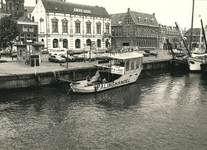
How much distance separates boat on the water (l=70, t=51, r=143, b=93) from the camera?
1025 inches

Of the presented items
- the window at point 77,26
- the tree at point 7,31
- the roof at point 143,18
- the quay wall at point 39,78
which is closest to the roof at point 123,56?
the quay wall at point 39,78

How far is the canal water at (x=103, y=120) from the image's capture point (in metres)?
14.1

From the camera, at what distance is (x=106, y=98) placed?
2433 cm

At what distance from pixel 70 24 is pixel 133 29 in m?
28.3

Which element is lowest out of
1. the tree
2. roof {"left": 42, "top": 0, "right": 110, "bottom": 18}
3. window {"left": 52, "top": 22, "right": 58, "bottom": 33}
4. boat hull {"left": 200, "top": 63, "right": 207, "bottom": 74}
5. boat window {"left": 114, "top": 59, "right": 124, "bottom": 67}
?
boat hull {"left": 200, "top": 63, "right": 207, "bottom": 74}

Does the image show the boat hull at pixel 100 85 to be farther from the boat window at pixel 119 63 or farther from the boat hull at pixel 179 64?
the boat hull at pixel 179 64

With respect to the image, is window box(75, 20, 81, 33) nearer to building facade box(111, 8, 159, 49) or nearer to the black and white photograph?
the black and white photograph

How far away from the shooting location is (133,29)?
3204 inches

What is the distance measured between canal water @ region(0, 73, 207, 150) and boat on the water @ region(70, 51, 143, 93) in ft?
3.29

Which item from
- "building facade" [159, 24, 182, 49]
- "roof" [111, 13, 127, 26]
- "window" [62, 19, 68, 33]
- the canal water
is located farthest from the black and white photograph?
"building facade" [159, 24, 182, 49]

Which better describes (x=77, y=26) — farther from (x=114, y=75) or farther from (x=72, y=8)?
(x=114, y=75)

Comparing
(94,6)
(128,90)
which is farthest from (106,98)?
(94,6)

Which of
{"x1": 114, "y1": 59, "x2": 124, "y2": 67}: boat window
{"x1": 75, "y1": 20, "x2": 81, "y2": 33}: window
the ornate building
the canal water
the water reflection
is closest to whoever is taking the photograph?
the canal water

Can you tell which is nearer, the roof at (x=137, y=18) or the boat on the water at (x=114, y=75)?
the boat on the water at (x=114, y=75)
